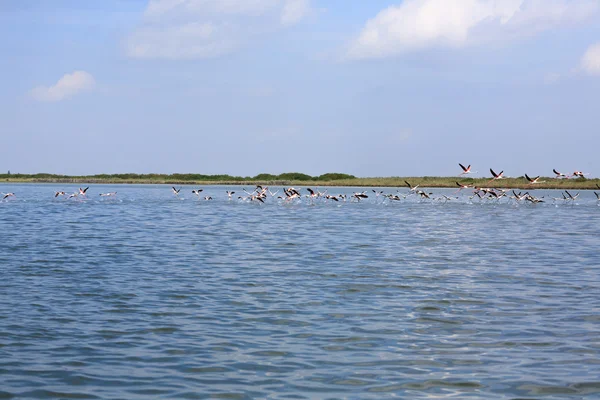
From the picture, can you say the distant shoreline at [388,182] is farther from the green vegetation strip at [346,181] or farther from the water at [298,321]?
the water at [298,321]

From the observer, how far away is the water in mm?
8172

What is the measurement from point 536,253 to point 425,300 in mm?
9215

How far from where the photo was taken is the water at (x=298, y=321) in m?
8.17

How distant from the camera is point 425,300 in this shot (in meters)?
13.1

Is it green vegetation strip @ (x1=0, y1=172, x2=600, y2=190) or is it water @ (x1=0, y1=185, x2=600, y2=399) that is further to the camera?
green vegetation strip @ (x1=0, y1=172, x2=600, y2=190)

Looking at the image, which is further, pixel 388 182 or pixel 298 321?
pixel 388 182

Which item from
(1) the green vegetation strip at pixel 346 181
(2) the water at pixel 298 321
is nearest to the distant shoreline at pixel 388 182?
(1) the green vegetation strip at pixel 346 181

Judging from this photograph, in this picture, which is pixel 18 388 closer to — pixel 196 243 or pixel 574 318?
pixel 574 318

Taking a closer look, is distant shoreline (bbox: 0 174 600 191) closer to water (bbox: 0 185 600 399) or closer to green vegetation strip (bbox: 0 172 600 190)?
green vegetation strip (bbox: 0 172 600 190)

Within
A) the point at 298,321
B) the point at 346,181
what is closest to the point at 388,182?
the point at 346,181

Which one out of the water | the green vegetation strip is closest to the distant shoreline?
the green vegetation strip

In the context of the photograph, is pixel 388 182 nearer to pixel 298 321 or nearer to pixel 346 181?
pixel 346 181

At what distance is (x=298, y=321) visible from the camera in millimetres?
11211

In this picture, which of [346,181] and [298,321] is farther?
[346,181]
